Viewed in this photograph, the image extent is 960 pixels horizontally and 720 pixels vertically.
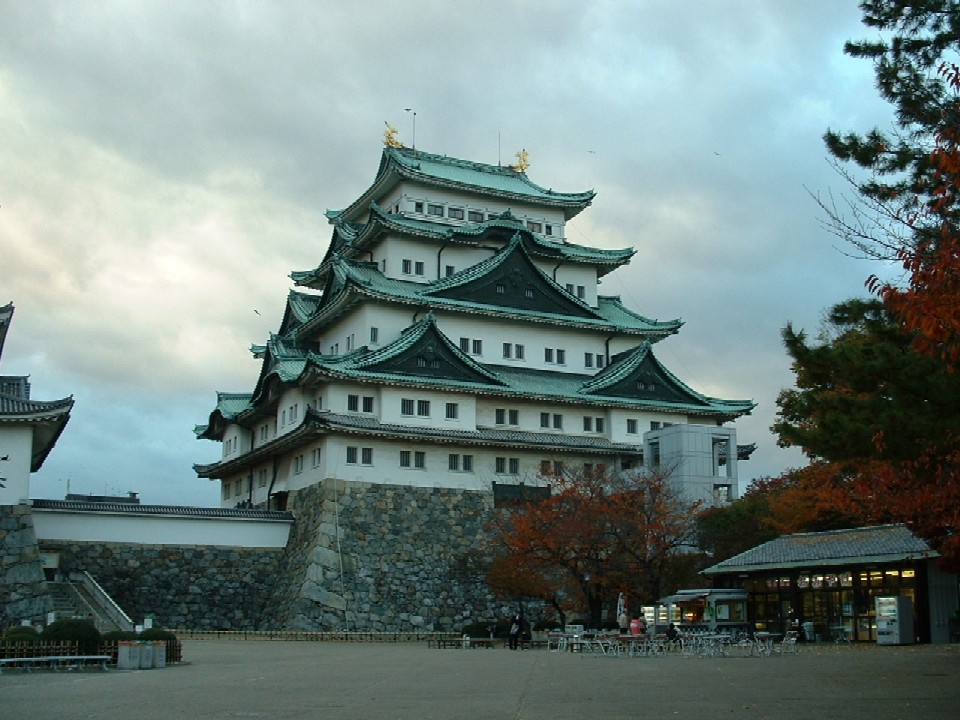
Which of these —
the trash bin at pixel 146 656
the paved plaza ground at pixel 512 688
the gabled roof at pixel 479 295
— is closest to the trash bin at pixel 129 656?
the trash bin at pixel 146 656

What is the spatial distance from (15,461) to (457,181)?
92.8 ft

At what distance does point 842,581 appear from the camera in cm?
3538

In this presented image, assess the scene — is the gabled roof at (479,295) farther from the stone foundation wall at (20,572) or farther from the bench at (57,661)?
the bench at (57,661)

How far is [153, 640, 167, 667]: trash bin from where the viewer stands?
2477 cm

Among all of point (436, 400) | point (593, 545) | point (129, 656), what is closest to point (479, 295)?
point (436, 400)

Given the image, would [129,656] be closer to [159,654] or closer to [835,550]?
[159,654]

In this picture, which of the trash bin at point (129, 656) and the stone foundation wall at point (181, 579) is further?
the stone foundation wall at point (181, 579)

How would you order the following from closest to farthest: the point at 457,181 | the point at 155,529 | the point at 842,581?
the point at 842,581
the point at 155,529
the point at 457,181

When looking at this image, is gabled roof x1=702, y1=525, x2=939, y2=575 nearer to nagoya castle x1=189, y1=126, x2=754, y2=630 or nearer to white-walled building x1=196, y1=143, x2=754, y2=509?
white-walled building x1=196, y1=143, x2=754, y2=509

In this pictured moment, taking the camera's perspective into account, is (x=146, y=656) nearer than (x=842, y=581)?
Yes

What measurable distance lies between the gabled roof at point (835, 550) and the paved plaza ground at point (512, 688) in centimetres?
437

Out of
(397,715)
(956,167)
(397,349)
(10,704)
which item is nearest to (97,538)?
(397,349)

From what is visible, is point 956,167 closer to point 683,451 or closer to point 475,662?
point 475,662

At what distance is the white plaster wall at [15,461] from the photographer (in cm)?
3772
